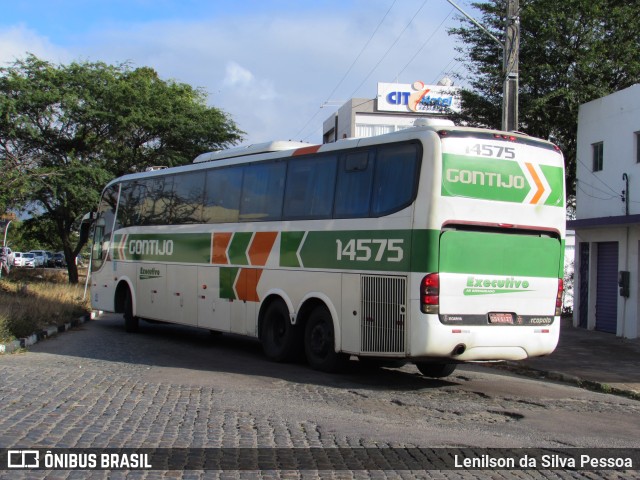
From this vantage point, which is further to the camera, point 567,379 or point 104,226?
point 104,226

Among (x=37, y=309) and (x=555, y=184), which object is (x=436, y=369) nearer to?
(x=555, y=184)

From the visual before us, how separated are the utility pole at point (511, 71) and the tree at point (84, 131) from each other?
17845 mm

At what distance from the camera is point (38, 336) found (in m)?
15.5

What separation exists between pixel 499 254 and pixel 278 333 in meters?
4.51

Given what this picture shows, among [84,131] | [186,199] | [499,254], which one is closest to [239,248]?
[186,199]

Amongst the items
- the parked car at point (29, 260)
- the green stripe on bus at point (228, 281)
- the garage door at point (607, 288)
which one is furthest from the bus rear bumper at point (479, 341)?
the parked car at point (29, 260)

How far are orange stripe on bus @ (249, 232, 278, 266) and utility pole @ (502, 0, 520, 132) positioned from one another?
5943mm

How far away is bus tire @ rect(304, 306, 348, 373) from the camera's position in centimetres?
1160

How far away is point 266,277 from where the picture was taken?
13.1 metres

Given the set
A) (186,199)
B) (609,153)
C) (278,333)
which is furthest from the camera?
(609,153)

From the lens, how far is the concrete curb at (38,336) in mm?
13313

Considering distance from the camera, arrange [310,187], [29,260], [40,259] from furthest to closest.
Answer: [40,259] → [29,260] → [310,187]

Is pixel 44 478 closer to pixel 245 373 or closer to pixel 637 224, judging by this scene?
pixel 245 373

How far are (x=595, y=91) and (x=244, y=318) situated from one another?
1341cm
